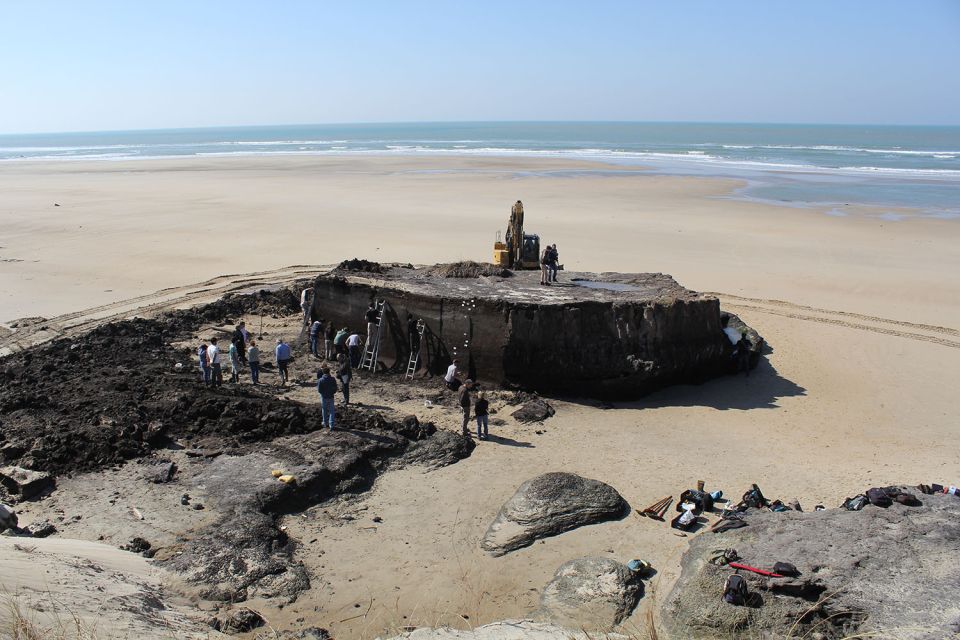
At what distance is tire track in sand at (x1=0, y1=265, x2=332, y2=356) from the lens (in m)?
18.1

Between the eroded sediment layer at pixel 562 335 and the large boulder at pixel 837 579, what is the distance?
229 inches

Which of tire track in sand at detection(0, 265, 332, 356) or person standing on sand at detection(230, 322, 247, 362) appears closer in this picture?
person standing on sand at detection(230, 322, 247, 362)

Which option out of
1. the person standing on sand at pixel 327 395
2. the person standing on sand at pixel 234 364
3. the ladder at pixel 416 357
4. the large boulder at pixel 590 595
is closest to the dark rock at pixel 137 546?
the person standing on sand at pixel 327 395

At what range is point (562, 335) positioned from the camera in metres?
14.7

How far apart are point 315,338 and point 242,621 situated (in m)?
9.62

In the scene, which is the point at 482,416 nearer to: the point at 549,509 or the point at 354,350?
the point at 549,509

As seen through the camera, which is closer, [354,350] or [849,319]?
[354,350]

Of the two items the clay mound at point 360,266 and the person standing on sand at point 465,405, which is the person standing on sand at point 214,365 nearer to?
the clay mound at point 360,266

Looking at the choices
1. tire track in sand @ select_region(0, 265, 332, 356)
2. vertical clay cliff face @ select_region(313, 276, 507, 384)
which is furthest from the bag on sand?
tire track in sand @ select_region(0, 265, 332, 356)

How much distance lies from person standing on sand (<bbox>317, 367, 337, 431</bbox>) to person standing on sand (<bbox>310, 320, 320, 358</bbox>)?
14.4 feet

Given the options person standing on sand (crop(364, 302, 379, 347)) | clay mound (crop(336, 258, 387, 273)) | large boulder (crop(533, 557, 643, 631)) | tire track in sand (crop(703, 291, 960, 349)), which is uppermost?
clay mound (crop(336, 258, 387, 273))

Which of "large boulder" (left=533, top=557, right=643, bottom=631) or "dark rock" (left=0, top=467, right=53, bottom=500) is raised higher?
"dark rock" (left=0, top=467, right=53, bottom=500)

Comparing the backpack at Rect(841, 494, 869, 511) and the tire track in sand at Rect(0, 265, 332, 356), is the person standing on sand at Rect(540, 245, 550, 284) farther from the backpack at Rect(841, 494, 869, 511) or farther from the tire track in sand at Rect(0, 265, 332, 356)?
the tire track in sand at Rect(0, 265, 332, 356)

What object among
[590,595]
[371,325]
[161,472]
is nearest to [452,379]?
[371,325]
